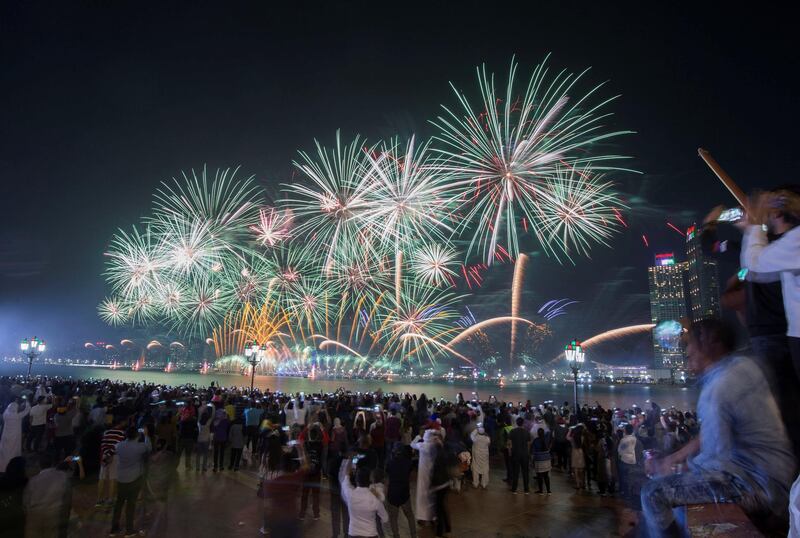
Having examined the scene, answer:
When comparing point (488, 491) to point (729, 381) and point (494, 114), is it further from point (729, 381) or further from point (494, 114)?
point (494, 114)

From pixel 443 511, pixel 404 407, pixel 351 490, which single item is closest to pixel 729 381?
pixel 351 490

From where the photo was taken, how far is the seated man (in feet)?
8.39

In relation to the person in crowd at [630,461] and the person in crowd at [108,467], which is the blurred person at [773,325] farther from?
the person in crowd at [108,467]

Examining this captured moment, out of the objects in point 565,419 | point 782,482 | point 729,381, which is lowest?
point 565,419

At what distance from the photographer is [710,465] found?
2727mm

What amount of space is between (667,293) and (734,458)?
170 metres

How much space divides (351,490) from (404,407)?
44.3ft

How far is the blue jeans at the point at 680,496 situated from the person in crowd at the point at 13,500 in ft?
20.9

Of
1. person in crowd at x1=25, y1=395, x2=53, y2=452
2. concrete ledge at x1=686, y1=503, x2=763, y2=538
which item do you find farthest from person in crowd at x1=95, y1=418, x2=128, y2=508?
concrete ledge at x1=686, y1=503, x2=763, y2=538

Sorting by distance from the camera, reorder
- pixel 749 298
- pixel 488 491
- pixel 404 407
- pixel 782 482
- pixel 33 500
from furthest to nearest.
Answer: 1. pixel 404 407
2. pixel 488 491
3. pixel 33 500
4. pixel 749 298
5. pixel 782 482

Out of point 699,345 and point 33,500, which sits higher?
point 699,345

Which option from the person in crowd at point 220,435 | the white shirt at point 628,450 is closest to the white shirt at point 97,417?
the person in crowd at point 220,435

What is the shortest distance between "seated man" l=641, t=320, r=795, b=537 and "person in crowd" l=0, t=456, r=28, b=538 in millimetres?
6435

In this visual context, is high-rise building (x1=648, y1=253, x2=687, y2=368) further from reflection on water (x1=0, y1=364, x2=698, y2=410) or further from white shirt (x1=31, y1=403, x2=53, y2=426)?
white shirt (x1=31, y1=403, x2=53, y2=426)
